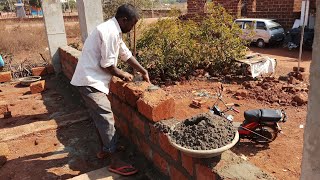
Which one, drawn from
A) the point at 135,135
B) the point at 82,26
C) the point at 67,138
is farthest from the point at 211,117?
the point at 82,26

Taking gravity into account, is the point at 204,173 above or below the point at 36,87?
above

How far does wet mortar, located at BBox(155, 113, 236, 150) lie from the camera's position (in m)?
1.90

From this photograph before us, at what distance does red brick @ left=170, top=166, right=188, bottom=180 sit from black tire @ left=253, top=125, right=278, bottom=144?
8.24 ft

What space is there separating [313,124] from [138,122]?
1972 mm

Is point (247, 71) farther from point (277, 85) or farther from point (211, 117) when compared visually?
point (211, 117)

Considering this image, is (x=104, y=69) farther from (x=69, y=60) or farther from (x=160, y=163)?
(x=69, y=60)

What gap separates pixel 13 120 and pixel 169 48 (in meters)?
4.29

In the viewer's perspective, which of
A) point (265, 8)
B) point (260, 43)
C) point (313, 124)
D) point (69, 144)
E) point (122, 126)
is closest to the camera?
point (313, 124)

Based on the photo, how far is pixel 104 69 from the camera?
2885mm

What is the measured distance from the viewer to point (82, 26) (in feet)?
18.9

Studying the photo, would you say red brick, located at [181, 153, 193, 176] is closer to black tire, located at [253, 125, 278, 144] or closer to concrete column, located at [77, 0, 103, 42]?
black tire, located at [253, 125, 278, 144]

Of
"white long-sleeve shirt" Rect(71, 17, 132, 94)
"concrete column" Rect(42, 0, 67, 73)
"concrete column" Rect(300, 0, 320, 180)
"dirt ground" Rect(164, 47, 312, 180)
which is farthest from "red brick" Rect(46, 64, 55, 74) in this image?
"concrete column" Rect(300, 0, 320, 180)

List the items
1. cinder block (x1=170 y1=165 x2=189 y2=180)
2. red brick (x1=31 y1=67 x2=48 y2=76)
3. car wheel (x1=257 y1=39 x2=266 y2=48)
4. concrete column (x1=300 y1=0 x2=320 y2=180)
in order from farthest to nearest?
car wheel (x1=257 y1=39 x2=266 y2=48) < red brick (x1=31 y1=67 x2=48 y2=76) < cinder block (x1=170 y1=165 x2=189 y2=180) < concrete column (x1=300 y1=0 x2=320 y2=180)

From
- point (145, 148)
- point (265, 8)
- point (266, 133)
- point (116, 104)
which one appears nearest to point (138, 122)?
point (145, 148)
